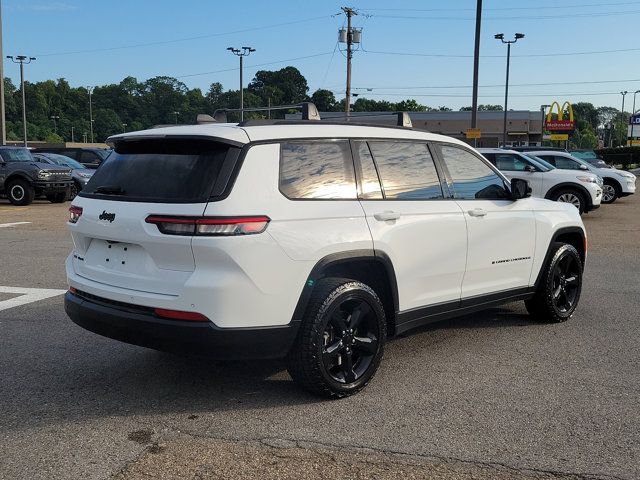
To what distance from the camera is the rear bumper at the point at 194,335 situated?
371 centimetres

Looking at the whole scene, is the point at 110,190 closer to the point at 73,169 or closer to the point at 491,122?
the point at 73,169

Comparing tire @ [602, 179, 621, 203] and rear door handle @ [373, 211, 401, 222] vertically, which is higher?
rear door handle @ [373, 211, 401, 222]

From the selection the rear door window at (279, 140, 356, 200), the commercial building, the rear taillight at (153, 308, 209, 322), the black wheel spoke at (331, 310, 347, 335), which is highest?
the commercial building

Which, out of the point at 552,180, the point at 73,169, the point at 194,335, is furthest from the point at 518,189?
the point at 73,169

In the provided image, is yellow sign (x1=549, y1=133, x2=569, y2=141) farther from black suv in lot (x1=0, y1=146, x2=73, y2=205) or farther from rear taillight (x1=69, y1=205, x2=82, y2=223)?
rear taillight (x1=69, y1=205, x2=82, y2=223)

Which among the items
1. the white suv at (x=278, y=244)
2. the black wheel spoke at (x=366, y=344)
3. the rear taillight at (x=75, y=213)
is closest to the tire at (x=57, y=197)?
the rear taillight at (x=75, y=213)

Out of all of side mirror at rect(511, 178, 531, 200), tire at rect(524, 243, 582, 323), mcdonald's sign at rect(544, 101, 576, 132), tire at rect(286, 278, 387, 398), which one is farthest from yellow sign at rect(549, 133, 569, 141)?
tire at rect(286, 278, 387, 398)

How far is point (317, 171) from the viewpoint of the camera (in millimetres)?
4199

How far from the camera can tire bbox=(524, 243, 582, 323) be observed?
600cm

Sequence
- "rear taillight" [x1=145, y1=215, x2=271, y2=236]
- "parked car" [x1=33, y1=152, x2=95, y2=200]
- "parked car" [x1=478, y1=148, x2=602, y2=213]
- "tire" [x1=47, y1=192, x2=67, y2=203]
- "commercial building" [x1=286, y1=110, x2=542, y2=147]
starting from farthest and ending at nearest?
"commercial building" [x1=286, y1=110, x2=542, y2=147] < "parked car" [x1=33, y1=152, x2=95, y2=200] < "tire" [x1=47, y1=192, x2=67, y2=203] < "parked car" [x1=478, y1=148, x2=602, y2=213] < "rear taillight" [x1=145, y1=215, x2=271, y2=236]

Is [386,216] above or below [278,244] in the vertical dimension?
above

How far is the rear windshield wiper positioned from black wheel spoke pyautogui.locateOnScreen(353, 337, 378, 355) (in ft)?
6.05

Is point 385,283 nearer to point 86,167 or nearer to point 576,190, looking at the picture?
point 576,190

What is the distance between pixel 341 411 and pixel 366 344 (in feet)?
1.69
